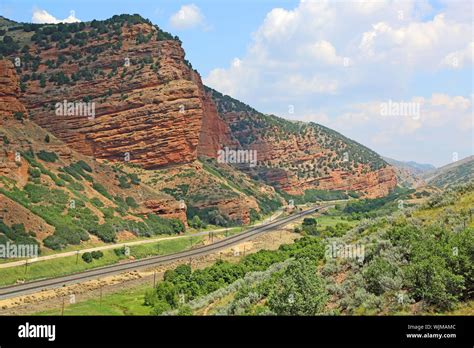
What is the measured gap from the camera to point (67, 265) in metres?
52.6

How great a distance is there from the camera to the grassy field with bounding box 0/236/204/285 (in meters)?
46.2

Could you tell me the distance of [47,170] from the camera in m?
75.1

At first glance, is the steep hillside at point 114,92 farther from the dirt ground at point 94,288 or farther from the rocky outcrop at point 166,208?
the dirt ground at point 94,288

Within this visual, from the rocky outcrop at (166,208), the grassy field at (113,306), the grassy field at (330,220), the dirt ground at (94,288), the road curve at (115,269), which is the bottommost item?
the grassy field at (113,306)

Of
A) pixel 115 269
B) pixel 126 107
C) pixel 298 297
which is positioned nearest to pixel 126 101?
pixel 126 107

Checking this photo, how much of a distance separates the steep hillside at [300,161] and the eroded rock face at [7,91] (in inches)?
3636

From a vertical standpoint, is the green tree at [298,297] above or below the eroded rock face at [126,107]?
below

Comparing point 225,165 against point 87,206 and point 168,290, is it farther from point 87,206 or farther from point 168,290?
point 168,290

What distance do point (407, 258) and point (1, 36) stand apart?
121986 mm

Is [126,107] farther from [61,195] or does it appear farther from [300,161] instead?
[300,161]

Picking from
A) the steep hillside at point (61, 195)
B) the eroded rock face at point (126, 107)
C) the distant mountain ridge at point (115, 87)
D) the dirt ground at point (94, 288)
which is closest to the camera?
the dirt ground at point (94, 288)

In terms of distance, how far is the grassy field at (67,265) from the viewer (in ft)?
151

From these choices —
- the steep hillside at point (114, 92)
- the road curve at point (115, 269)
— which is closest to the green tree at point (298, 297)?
the road curve at point (115, 269)

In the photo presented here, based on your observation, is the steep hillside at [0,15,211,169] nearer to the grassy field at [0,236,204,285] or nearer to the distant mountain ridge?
the distant mountain ridge
